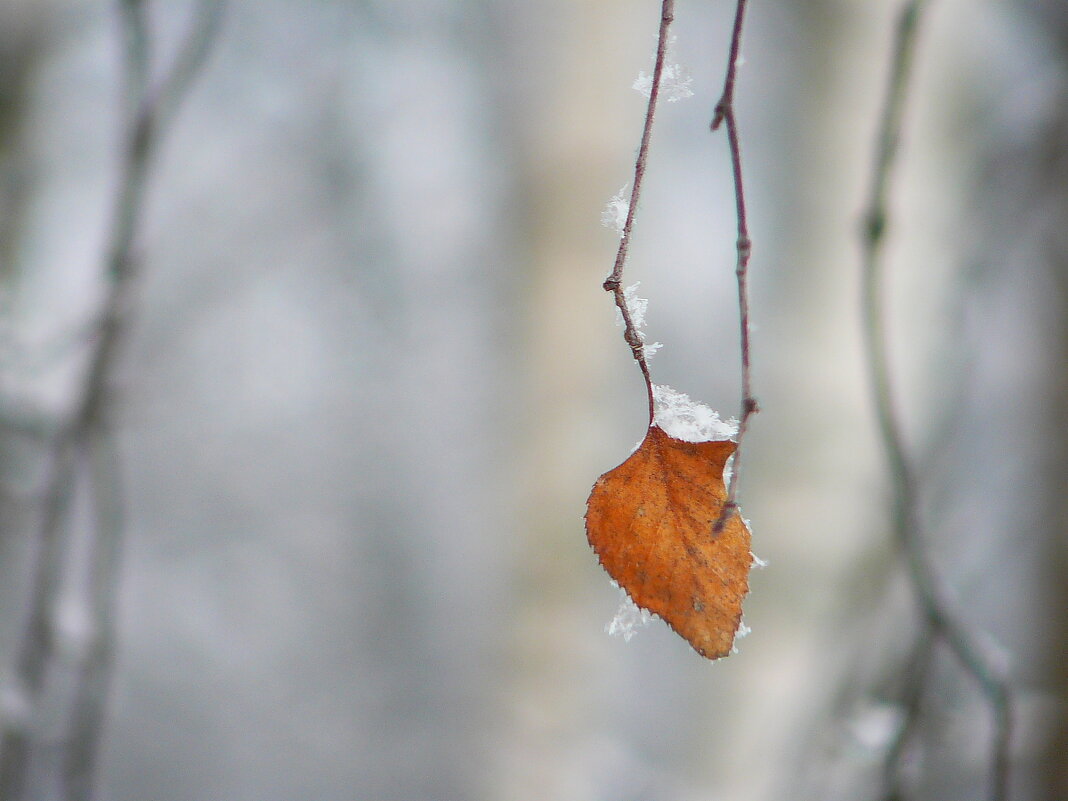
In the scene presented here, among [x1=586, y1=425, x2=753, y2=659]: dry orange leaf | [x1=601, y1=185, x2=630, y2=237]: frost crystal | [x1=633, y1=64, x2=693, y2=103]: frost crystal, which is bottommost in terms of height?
[x1=586, y1=425, x2=753, y2=659]: dry orange leaf

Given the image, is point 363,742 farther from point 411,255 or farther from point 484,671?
point 411,255

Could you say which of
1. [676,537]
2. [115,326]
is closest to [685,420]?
[676,537]

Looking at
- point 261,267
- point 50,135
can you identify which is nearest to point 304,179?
point 261,267

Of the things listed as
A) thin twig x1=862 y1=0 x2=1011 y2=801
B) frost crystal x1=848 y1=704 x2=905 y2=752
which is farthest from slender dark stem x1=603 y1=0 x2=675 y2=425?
frost crystal x1=848 y1=704 x2=905 y2=752

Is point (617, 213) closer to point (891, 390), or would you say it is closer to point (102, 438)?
A: point (891, 390)

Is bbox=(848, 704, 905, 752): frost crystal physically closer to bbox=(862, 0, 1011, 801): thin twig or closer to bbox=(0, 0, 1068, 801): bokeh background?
bbox=(0, 0, 1068, 801): bokeh background

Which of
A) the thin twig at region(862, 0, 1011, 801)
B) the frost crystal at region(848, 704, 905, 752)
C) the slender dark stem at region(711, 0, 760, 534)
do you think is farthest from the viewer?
the frost crystal at region(848, 704, 905, 752)

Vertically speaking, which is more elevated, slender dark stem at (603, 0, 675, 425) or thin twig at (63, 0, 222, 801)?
thin twig at (63, 0, 222, 801)

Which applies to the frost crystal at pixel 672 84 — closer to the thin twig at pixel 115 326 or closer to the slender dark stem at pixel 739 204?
the slender dark stem at pixel 739 204
